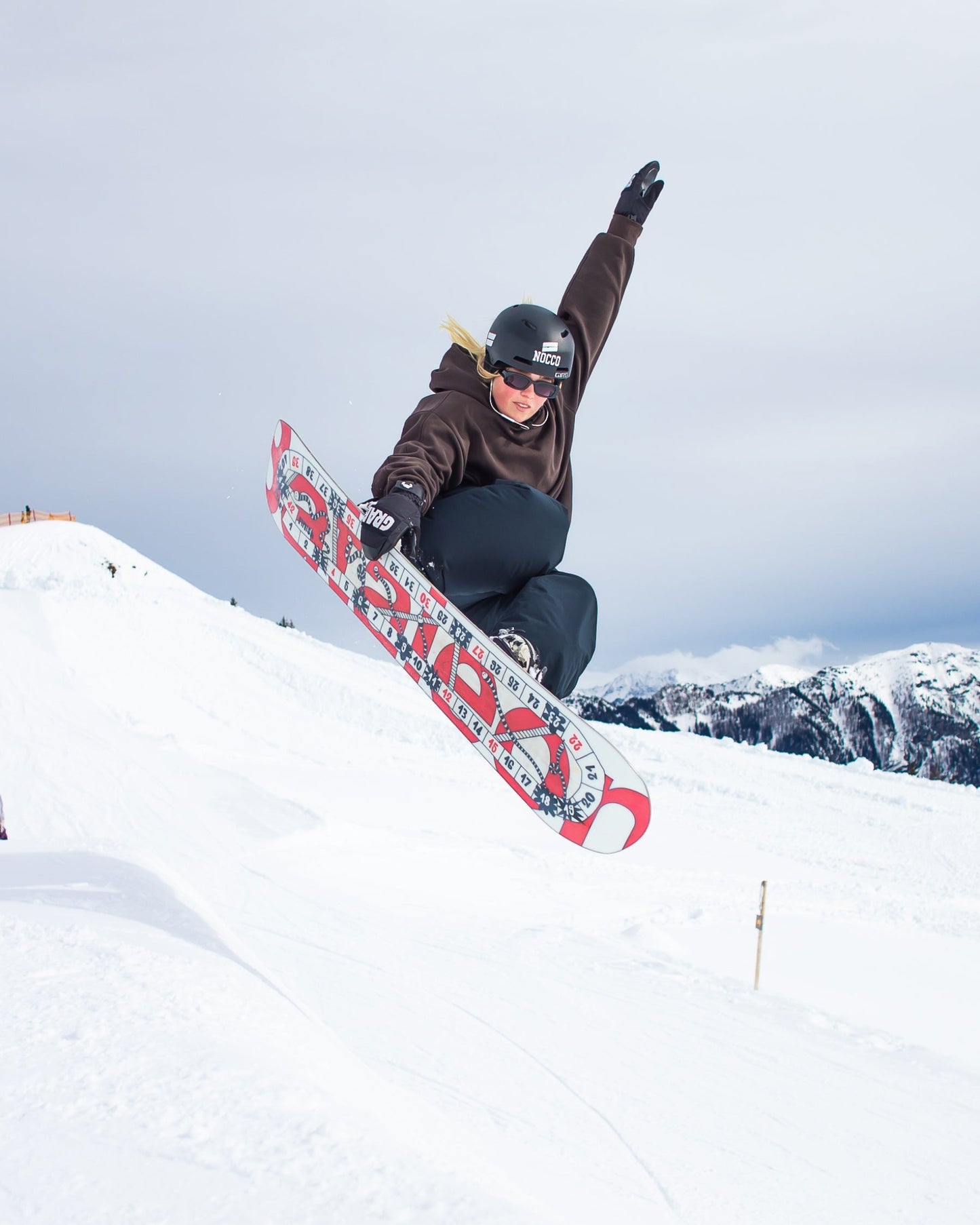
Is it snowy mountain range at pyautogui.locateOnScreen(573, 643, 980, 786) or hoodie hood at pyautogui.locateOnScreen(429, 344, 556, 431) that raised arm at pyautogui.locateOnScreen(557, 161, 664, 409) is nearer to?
hoodie hood at pyautogui.locateOnScreen(429, 344, 556, 431)

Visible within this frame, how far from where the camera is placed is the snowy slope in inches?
88.2

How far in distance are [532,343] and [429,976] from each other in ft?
19.3

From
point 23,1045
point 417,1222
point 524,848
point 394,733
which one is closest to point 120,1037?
point 23,1045

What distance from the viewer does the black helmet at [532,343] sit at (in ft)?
9.80

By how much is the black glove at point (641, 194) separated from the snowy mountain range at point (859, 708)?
10590 cm

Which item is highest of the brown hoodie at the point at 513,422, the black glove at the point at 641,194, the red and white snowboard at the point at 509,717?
the black glove at the point at 641,194

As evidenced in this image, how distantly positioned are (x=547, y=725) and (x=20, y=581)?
21994 millimetres

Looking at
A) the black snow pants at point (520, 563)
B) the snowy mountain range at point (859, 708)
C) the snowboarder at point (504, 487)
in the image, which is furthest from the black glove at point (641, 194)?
the snowy mountain range at point (859, 708)

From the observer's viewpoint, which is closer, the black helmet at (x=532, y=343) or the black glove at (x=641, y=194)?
the black helmet at (x=532, y=343)

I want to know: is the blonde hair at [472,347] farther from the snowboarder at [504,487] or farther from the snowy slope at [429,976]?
the snowy slope at [429,976]

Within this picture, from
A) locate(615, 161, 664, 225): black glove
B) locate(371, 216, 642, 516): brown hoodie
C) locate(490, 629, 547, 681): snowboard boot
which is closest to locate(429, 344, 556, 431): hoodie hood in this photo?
locate(371, 216, 642, 516): brown hoodie

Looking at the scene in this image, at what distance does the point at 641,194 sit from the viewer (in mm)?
3684

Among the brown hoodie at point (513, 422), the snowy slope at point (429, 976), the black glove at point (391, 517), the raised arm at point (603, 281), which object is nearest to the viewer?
the snowy slope at point (429, 976)

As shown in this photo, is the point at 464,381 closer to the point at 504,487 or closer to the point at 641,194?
the point at 504,487
